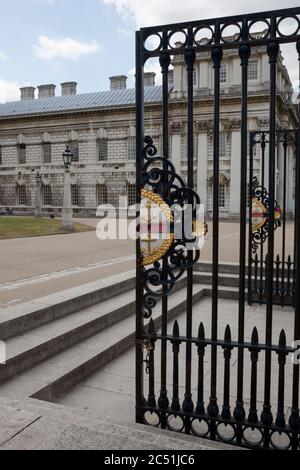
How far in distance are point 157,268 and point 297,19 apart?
A: 6.86ft

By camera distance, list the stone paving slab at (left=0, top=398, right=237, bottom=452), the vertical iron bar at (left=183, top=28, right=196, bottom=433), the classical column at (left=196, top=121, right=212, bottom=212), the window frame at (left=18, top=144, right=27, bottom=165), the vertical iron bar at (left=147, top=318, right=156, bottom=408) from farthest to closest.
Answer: the window frame at (left=18, top=144, right=27, bottom=165) < the classical column at (left=196, top=121, right=212, bottom=212) < the vertical iron bar at (left=147, top=318, right=156, bottom=408) < the vertical iron bar at (left=183, top=28, right=196, bottom=433) < the stone paving slab at (left=0, top=398, right=237, bottom=452)

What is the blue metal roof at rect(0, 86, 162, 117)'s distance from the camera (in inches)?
1781

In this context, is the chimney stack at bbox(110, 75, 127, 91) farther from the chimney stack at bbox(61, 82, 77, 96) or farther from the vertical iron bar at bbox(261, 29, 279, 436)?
the vertical iron bar at bbox(261, 29, 279, 436)

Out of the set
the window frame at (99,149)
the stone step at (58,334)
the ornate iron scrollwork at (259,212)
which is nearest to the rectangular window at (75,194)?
the window frame at (99,149)

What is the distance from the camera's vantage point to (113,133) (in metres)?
45.3

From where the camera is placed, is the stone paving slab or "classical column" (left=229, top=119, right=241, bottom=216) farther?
"classical column" (left=229, top=119, right=241, bottom=216)

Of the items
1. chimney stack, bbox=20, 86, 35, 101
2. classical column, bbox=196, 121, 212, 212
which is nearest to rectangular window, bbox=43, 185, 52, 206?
chimney stack, bbox=20, 86, 35, 101

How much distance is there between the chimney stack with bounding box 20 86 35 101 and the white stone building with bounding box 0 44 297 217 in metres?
0.13

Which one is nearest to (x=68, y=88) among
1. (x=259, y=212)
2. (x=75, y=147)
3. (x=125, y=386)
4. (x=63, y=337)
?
(x=75, y=147)

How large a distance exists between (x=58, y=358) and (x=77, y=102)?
48043 mm

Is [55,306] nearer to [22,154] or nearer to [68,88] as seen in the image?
[22,154]
